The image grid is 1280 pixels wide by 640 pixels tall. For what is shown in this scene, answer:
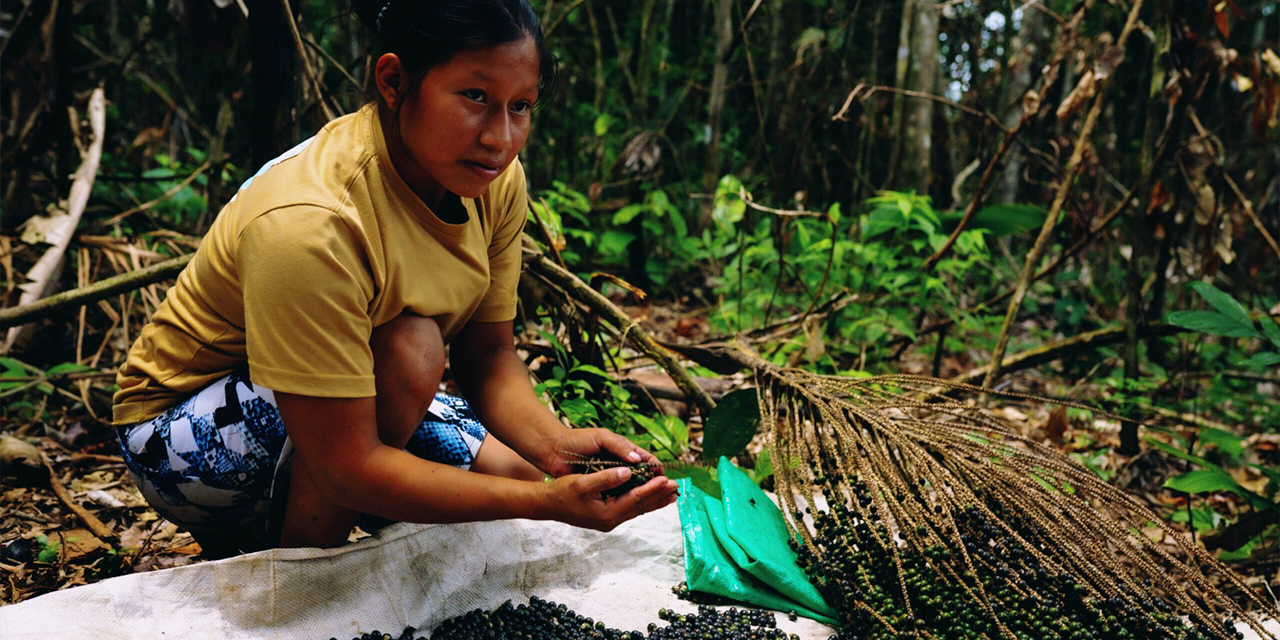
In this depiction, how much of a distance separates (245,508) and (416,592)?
15.1 inches

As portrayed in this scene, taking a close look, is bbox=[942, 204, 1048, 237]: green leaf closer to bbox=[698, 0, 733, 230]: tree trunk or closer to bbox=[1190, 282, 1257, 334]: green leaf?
bbox=[1190, 282, 1257, 334]: green leaf

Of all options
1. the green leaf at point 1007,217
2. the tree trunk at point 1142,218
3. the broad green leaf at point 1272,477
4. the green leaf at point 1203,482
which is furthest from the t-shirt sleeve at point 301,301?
the green leaf at point 1007,217

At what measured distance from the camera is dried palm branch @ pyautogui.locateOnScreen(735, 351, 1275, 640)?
62.4 inches

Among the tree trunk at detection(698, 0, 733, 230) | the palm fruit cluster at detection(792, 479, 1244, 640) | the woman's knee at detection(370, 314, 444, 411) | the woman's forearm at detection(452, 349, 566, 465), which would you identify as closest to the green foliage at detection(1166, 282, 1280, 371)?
the palm fruit cluster at detection(792, 479, 1244, 640)

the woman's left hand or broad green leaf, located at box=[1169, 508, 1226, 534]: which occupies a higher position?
the woman's left hand

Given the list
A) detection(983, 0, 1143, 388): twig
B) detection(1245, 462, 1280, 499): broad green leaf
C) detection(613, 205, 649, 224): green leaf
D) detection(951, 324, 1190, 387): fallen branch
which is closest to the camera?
detection(1245, 462, 1280, 499): broad green leaf

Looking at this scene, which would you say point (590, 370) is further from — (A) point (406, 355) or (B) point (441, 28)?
(B) point (441, 28)

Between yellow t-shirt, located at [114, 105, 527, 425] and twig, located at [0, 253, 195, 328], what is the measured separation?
2.19ft

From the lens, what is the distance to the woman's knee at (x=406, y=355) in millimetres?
1517

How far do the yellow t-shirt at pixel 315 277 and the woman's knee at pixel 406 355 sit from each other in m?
0.02

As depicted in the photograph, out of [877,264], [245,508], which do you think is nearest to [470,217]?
[245,508]

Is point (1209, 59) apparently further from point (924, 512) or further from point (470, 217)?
point (470, 217)

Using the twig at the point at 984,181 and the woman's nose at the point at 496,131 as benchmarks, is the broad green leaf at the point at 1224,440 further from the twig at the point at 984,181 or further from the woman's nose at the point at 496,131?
the woman's nose at the point at 496,131

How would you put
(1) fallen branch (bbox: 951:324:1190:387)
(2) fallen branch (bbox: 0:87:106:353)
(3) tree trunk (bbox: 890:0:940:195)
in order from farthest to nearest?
1. (3) tree trunk (bbox: 890:0:940:195)
2. (1) fallen branch (bbox: 951:324:1190:387)
3. (2) fallen branch (bbox: 0:87:106:353)
